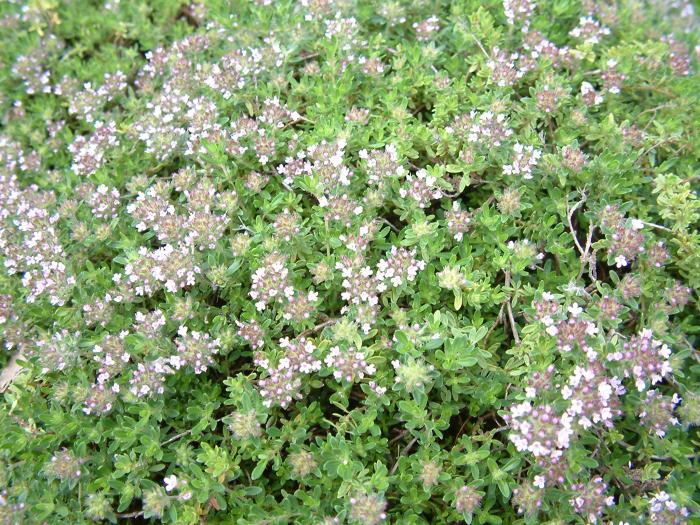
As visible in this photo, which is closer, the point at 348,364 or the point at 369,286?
the point at 348,364

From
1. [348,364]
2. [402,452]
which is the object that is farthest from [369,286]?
[402,452]

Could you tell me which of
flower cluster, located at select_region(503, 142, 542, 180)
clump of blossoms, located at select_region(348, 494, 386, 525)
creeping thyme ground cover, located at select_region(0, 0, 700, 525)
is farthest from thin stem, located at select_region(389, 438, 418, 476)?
flower cluster, located at select_region(503, 142, 542, 180)

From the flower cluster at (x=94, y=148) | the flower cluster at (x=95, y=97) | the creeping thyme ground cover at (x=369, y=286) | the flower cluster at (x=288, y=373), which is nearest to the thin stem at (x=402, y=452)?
the creeping thyme ground cover at (x=369, y=286)

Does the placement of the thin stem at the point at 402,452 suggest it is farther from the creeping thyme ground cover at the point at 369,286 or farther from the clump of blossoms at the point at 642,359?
the clump of blossoms at the point at 642,359

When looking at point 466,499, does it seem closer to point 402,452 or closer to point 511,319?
point 402,452

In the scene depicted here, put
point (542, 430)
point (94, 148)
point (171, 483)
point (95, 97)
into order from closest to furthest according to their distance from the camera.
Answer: point (542, 430), point (171, 483), point (94, 148), point (95, 97)

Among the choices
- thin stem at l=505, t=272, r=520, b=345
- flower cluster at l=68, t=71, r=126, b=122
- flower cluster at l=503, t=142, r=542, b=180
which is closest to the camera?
thin stem at l=505, t=272, r=520, b=345

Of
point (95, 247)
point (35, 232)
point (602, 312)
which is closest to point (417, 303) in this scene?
point (602, 312)

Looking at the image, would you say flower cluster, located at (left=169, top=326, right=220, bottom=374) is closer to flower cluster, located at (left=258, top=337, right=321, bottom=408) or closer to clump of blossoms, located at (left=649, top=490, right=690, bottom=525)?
flower cluster, located at (left=258, top=337, right=321, bottom=408)

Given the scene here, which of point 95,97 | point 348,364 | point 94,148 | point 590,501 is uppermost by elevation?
point 95,97
